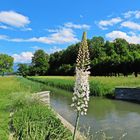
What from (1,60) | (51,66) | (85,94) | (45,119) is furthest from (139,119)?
(1,60)

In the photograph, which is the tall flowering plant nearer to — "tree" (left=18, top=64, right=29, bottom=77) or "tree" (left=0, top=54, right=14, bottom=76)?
"tree" (left=0, top=54, right=14, bottom=76)

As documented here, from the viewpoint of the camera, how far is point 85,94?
5.16m

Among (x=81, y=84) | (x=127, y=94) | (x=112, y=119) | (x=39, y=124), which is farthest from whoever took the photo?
(x=127, y=94)

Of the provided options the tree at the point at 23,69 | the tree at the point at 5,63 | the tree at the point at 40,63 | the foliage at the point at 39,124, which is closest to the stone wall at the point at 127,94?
the foliage at the point at 39,124

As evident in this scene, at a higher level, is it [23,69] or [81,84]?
[23,69]

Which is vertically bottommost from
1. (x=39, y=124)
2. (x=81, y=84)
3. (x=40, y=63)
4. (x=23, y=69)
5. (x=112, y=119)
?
(x=112, y=119)

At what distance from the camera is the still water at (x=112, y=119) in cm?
1652

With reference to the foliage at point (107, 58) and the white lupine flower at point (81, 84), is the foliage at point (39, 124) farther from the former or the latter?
the foliage at point (107, 58)

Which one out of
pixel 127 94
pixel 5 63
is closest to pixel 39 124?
pixel 127 94

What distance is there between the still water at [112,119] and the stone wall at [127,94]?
193 cm

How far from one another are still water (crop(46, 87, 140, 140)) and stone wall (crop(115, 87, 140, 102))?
1.93 metres

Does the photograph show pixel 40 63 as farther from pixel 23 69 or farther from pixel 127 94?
pixel 127 94

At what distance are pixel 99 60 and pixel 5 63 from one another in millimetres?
67473

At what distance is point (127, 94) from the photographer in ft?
109
